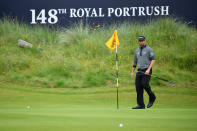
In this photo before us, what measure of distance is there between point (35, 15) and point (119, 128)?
39.7 ft

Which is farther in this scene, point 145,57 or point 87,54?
point 87,54

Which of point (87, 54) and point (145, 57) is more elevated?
point (87, 54)

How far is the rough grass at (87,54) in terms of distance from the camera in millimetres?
13789

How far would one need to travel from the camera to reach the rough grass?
45.2ft

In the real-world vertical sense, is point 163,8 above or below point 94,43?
above

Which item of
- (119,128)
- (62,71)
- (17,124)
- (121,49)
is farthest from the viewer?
(121,49)

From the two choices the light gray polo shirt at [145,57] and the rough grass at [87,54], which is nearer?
the light gray polo shirt at [145,57]

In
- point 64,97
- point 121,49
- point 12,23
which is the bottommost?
point 64,97

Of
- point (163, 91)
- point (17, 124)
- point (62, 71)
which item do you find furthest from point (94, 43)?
point (17, 124)

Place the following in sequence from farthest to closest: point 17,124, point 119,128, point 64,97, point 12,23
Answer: point 12,23
point 64,97
point 17,124
point 119,128

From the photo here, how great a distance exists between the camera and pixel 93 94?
12219 millimetres

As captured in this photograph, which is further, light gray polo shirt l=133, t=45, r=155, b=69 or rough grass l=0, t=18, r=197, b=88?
rough grass l=0, t=18, r=197, b=88

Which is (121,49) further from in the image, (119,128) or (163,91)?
(119,128)

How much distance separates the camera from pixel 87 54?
49.9ft
